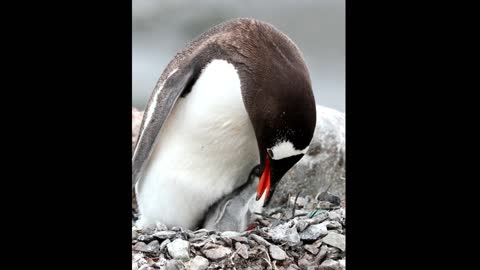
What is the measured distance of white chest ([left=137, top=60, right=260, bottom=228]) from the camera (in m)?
2.05

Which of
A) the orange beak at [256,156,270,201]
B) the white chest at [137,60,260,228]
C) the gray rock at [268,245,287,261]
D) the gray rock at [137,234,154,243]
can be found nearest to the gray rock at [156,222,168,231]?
the white chest at [137,60,260,228]

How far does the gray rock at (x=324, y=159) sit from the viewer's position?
8.96ft

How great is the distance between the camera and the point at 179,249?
1630mm

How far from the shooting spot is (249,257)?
1.65 m

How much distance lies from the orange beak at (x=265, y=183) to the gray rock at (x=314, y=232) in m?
0.29

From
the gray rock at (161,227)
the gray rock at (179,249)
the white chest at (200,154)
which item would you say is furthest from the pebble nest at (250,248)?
the white chest at (200,154)

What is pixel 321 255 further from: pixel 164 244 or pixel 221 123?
pixel 221 123

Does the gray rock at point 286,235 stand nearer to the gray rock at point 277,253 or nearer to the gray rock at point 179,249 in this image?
the gray rock at point 277,253

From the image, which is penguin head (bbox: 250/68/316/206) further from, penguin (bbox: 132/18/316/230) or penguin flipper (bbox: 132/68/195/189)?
penguin flipper (bbox: 132/68/195/189)

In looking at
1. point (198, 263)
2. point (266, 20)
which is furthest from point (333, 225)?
point (266, 20)

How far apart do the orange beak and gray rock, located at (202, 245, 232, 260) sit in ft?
1.35
